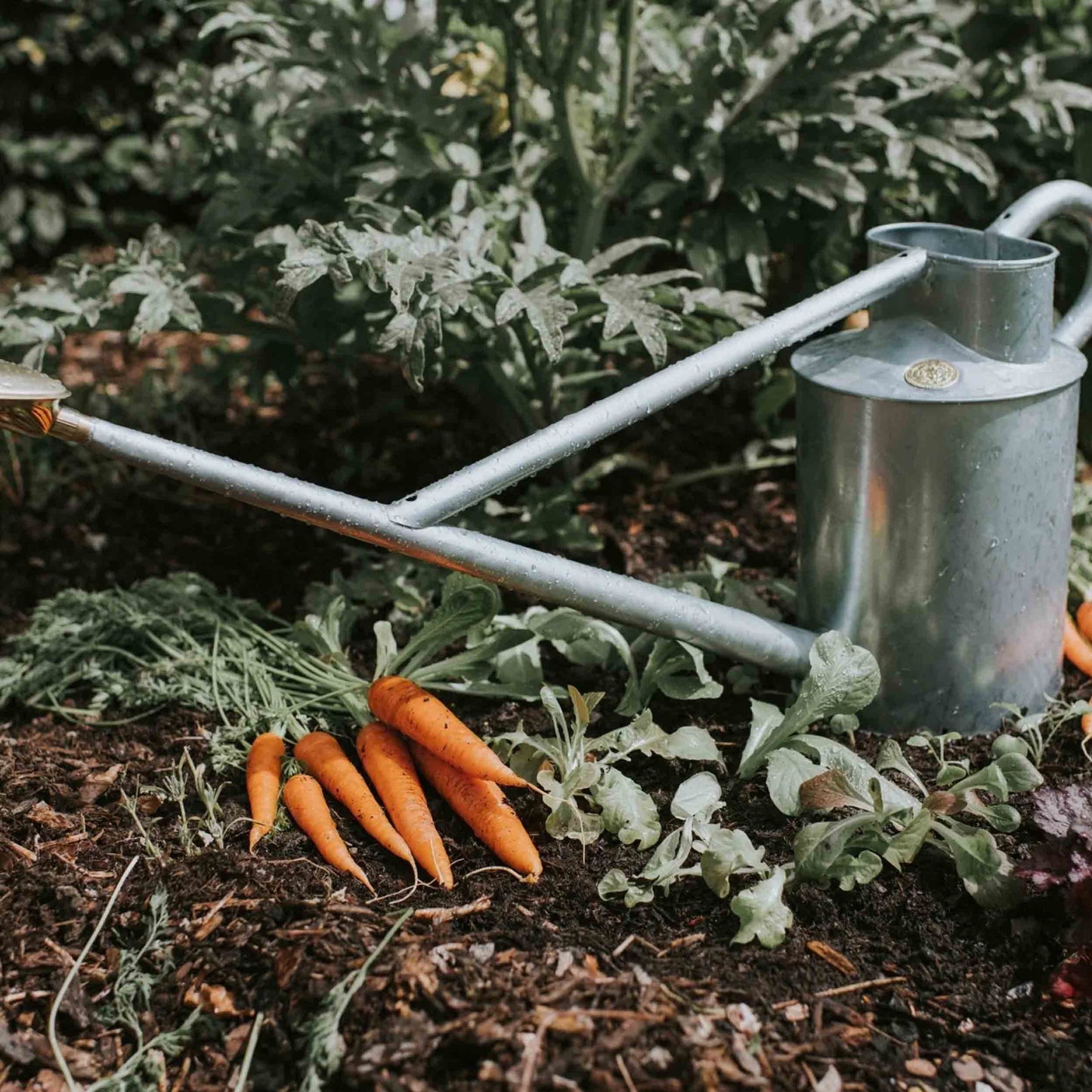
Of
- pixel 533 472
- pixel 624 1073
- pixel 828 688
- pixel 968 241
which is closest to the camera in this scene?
pixel 624 1073

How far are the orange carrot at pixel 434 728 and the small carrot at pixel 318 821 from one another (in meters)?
0.15

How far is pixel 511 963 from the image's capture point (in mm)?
1545

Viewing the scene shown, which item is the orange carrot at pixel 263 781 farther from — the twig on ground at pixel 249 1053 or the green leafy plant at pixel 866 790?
the green leafy plant at pixel 866 790

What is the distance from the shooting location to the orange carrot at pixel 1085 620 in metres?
2.32

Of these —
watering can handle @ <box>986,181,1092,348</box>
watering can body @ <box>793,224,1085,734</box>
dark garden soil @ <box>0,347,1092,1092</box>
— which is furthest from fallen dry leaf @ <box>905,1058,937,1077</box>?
watering can handle @ <box>986,181,1092,348</box>

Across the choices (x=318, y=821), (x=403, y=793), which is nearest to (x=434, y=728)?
(x=403, y=793)

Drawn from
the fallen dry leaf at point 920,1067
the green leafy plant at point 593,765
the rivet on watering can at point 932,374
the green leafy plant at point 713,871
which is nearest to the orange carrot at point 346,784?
the green leafy plant at point 593,765

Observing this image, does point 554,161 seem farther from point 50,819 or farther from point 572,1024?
point 572,1024

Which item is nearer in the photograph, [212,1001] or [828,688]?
[212,1001]

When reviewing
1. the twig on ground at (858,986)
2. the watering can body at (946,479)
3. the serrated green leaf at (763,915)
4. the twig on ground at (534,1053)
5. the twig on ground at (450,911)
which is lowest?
the twig on ground at (858,986)

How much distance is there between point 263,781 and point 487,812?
33 cm

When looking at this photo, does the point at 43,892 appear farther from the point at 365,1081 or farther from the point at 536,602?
the point at 536,602

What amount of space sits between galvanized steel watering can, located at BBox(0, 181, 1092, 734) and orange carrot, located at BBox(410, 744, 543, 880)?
30cm

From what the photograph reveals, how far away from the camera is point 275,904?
1.63m
